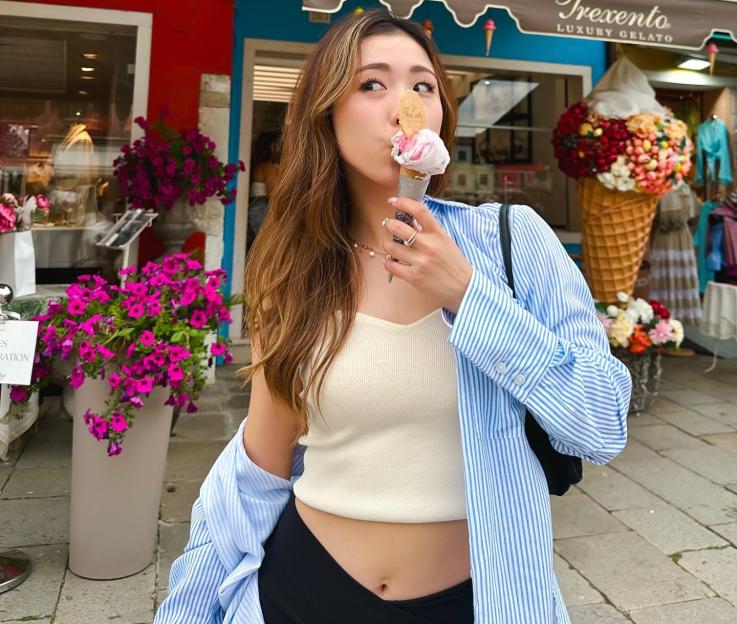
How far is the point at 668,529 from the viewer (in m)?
3.21

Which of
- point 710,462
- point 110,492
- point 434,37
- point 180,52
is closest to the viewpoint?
point 110,492

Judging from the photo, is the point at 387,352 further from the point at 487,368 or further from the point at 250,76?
the point at 250,76

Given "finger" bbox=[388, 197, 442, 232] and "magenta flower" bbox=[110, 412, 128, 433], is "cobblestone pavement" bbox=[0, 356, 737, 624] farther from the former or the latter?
"finger" bbox=[388, 197, 442, 232]

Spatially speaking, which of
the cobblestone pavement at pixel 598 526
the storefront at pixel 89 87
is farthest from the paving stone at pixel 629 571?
the storefront at pixel 89 87

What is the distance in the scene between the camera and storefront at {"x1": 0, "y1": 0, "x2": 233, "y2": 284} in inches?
211

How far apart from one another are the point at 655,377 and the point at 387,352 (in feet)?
15.8

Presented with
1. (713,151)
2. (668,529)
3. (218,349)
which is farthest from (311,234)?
(713,151)

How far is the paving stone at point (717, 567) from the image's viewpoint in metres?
2.65

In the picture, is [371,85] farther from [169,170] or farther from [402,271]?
[169,170]

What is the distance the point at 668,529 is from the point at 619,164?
8.54 ft

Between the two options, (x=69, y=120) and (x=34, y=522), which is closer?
(x=34, y=522)

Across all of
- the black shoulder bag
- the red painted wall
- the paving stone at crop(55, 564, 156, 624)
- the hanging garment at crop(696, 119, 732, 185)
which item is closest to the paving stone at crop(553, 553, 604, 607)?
the paving stone at crop(55, 564, 156, 624)

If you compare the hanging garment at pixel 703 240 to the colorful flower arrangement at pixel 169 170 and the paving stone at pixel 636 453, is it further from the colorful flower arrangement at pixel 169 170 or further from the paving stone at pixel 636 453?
the colorful flower arrangement at pixel 169 170

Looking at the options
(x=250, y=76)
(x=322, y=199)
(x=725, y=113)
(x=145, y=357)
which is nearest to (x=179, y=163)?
(x=250, y=76)
